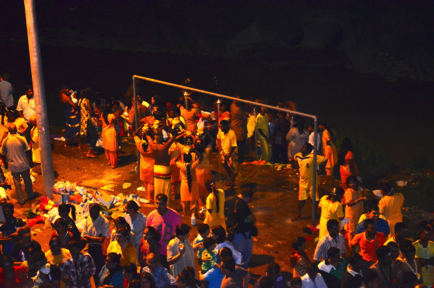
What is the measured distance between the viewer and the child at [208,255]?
770cm

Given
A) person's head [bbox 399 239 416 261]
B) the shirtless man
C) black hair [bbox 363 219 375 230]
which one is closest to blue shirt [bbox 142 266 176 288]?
black hair [bbox 363 219 375 230]

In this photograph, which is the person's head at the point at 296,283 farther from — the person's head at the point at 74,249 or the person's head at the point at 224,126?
the person's head at the point at 224,126

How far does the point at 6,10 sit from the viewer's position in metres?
34.2

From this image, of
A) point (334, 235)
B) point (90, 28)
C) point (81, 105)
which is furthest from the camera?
point (90, 28)

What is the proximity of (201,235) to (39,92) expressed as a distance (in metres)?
4.79

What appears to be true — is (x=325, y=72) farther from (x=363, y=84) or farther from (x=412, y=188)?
(x=412, y=188)

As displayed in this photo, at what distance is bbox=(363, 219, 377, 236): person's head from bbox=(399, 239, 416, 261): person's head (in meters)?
0.62

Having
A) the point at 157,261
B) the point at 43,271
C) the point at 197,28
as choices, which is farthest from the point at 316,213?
the point at 197,28

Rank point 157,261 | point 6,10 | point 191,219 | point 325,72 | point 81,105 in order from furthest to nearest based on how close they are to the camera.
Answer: point 6,10
point 325,72
point 81,105
point 191,219
point 157,261

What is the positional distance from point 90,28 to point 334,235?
26.2 m

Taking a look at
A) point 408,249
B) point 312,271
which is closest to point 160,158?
point 312,271

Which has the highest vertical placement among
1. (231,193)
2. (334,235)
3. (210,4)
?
(210,4)

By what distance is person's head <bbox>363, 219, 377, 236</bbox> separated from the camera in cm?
827

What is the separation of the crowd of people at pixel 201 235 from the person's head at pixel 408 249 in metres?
0.01
